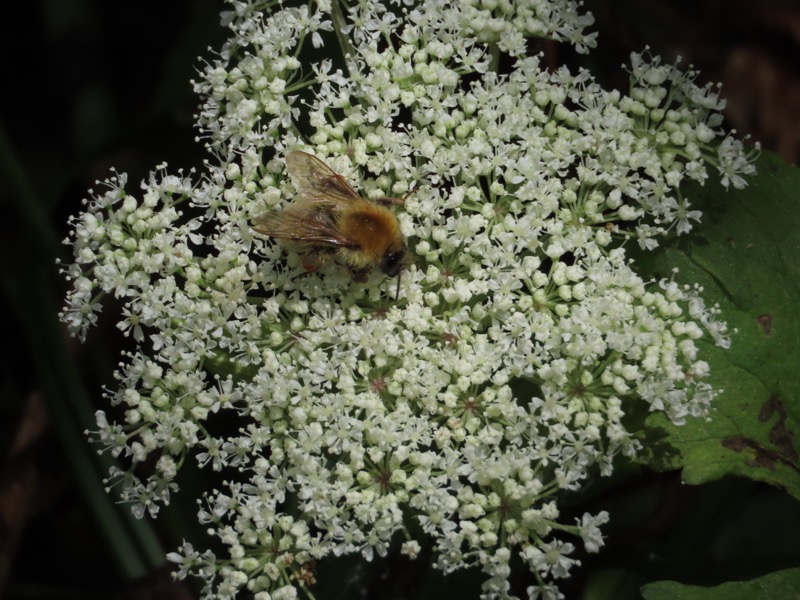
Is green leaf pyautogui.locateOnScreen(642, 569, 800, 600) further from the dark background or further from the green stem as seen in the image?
the green stem

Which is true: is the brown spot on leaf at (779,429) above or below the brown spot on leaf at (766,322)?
below

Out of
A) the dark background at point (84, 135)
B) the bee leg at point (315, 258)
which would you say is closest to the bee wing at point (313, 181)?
the bee leg at point (315, 258)

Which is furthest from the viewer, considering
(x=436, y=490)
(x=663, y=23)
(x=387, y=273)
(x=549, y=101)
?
(x=663, y=23)

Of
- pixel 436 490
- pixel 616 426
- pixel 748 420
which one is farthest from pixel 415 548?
pixel 748 420

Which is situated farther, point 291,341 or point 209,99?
point 209,99

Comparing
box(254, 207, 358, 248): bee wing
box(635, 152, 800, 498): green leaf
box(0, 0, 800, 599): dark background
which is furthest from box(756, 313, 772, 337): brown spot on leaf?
box(254, 207, 358, 248): bee wing

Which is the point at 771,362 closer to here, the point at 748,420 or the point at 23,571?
the point at 748,420

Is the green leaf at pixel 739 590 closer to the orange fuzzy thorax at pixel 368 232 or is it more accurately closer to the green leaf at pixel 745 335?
the green leaf at pixel 745 335
